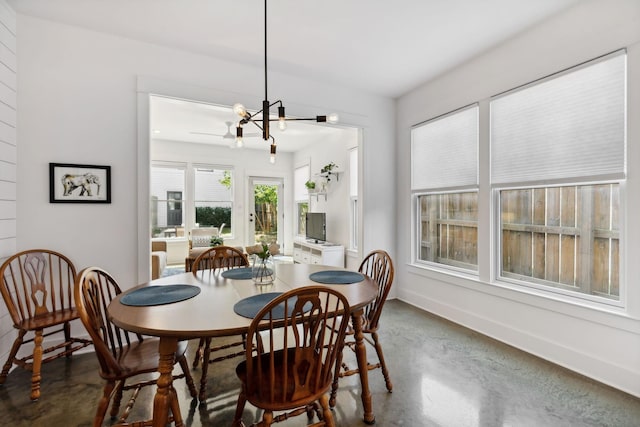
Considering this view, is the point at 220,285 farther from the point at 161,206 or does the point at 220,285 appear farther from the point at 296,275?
the point at 161,206

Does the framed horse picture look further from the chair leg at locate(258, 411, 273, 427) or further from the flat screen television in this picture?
the flat screen television

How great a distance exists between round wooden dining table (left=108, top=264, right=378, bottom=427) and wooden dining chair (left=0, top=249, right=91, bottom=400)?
0.93 meters

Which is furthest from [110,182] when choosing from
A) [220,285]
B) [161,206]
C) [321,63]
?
[161,206]

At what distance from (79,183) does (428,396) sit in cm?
328

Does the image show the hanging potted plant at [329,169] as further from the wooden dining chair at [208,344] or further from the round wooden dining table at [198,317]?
Answer: the round wooden dining table at [198,317]

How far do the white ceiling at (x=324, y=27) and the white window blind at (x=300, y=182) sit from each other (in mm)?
3878

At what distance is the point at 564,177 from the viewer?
246 centimetres

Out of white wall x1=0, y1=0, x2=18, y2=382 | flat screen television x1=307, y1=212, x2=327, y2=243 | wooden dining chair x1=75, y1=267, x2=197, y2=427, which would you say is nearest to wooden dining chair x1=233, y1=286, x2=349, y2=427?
wooden dining chair x1=75, y1=267, x2=197, y2=427

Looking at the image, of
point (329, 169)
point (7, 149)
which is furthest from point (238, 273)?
point (329, 169)

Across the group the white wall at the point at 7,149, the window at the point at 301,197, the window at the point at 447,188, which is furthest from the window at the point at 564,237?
the window at the point at 301,197

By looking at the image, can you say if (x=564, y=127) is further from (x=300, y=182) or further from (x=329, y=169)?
(x=300, y=182)

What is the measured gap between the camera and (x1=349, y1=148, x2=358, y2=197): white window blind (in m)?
5.23

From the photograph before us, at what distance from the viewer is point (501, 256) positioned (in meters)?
3.02

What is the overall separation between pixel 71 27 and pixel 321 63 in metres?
2.25
